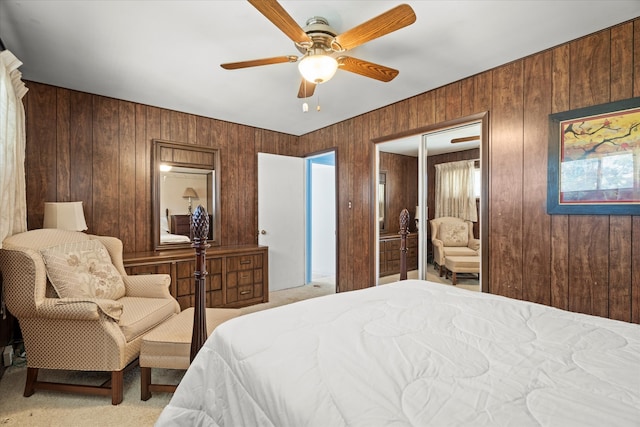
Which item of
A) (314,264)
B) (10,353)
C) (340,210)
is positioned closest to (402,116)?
(340,210)

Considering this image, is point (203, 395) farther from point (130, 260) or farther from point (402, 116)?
point (402, 116)

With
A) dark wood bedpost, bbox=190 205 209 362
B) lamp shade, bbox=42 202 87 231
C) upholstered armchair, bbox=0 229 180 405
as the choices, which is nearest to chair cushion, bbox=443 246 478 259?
dark wood bedpost, bbox=190 205 209 362

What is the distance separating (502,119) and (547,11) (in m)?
0.89

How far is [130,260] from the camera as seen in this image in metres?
2.99

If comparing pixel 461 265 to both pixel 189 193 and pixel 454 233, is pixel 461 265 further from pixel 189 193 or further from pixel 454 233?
pixel 189 193

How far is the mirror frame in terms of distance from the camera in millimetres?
3684

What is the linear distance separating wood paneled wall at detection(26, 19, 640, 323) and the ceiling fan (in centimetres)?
124

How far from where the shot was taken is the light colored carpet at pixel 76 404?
180cm

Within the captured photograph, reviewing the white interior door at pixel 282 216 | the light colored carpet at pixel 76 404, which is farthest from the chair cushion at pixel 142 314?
the white interior door at pixel 282 216

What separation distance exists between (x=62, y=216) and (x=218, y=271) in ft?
Answer: 5.15

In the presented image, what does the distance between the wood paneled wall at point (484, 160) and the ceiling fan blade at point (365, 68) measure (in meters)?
1.16

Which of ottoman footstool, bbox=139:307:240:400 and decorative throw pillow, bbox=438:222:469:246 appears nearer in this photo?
ottoman footstool, bbox=139:307:240:400

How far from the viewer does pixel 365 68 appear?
84.7 inches

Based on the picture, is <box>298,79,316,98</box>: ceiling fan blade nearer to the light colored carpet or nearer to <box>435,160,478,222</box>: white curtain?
<box>435,160,478,222</box>: white curtain
